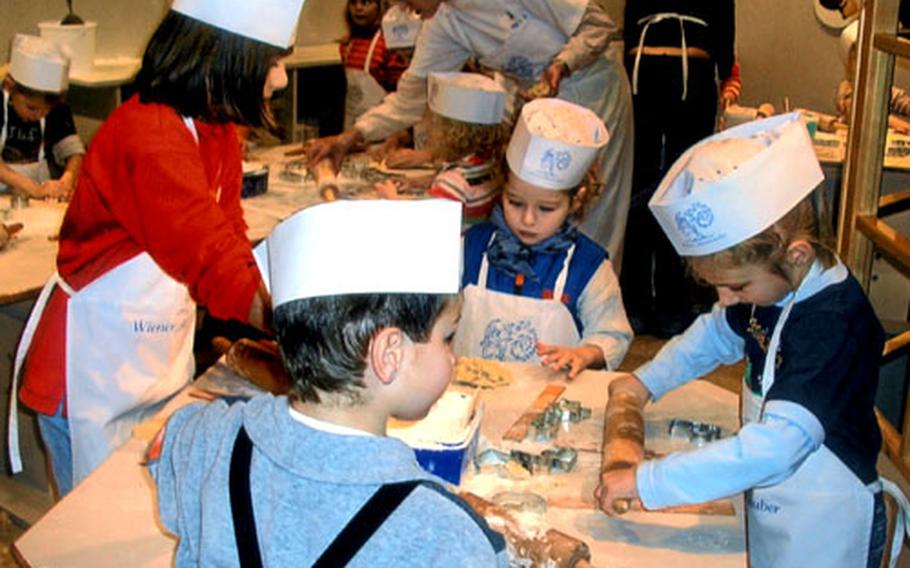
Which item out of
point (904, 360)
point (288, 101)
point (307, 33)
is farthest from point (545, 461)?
point (307, 33)

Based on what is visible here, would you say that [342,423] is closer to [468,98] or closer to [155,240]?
[155,240]

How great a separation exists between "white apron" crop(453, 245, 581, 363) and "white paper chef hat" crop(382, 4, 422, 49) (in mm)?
2245

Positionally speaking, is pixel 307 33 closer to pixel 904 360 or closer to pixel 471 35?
pixel 471 35

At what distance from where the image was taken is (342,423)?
1.04 m

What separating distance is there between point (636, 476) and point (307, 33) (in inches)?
198

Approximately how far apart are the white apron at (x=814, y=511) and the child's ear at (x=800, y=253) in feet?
0.16

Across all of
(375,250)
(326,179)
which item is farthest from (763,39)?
(375,250)

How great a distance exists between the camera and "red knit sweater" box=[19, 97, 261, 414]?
1.63 m

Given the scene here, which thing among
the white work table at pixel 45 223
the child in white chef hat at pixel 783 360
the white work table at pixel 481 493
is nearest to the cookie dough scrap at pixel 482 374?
the white work table at pixel 481 493

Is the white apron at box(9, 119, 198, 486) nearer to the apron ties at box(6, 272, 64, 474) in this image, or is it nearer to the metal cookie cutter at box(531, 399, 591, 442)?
the apron ties at box(6, 272, 64, 474)

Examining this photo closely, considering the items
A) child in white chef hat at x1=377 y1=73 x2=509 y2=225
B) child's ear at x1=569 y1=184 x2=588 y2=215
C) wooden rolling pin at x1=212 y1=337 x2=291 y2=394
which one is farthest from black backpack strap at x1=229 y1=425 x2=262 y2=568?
child in white chef hat at x1=377 y1=73 x2=509 y2=225

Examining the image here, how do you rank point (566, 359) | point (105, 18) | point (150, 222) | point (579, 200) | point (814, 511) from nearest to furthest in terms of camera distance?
point (814, 511) → point (150, 222) → point (566, 359) → point (579, 200) → point (105, 18)

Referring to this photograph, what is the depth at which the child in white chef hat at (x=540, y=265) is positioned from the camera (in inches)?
84.7

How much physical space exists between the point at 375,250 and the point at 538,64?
95.6 inches
